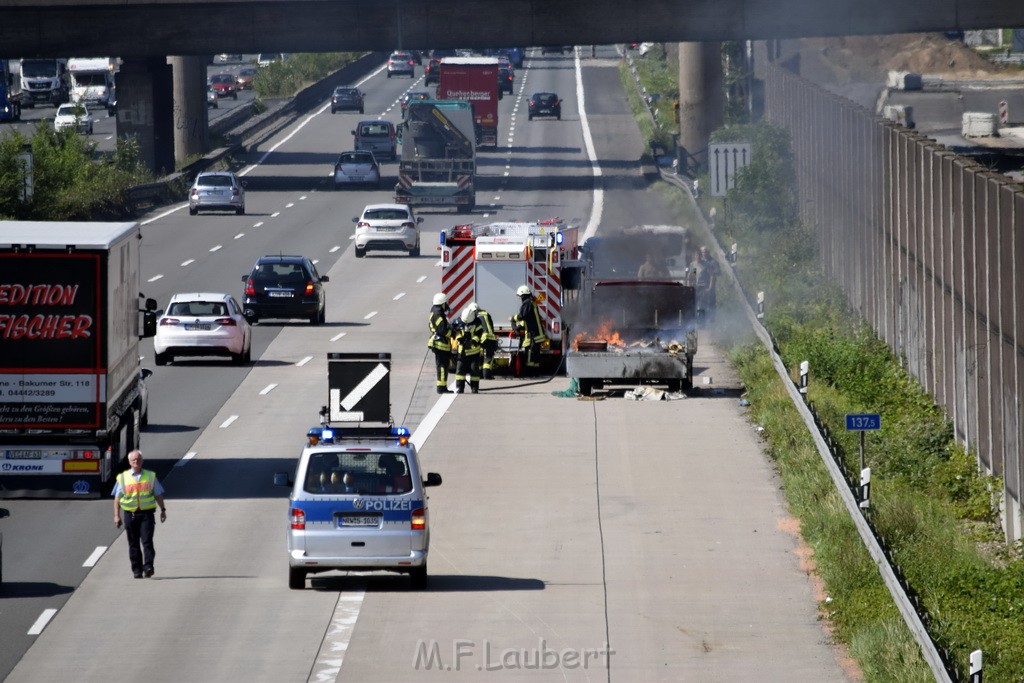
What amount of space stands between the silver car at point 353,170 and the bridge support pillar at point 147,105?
7.93m

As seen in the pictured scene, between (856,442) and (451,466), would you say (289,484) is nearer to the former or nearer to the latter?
(451,466)

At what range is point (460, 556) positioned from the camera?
71.5ft

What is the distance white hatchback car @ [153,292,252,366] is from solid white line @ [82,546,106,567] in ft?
51.1

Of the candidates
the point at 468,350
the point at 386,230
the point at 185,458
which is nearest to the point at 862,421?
the point at 185,458

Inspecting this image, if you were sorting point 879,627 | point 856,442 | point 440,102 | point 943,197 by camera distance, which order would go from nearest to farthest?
point 879,627
point 856,442
point 943,197
point 440,102

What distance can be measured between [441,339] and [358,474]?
1443 centimetres

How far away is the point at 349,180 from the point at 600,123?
30.6 m

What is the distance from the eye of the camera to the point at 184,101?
87.8 m

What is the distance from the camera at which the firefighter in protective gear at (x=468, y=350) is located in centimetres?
3425

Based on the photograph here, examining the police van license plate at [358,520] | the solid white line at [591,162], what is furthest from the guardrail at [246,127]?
the police van license plate at [358,520]

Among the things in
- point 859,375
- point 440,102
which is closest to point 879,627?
point 859,375

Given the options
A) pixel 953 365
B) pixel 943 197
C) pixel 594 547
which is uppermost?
pixel 943 197

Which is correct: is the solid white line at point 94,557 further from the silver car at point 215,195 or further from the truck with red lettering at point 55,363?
the silver car at point 215,195

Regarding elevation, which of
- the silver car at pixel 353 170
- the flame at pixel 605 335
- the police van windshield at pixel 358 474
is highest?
the silver car at pixel 353 170
